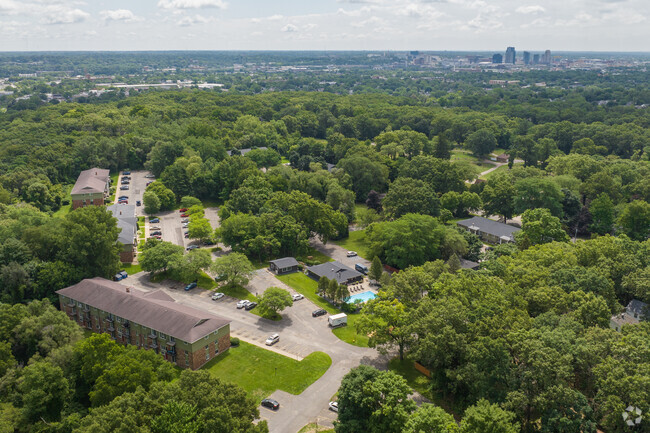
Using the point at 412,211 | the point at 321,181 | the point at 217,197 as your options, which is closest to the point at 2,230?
the point at 217,197

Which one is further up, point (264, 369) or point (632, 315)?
point (632, 315)

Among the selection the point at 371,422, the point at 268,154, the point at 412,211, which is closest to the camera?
the point at 371,422

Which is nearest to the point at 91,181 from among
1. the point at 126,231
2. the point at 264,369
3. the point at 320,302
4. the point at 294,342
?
the point at 126,231

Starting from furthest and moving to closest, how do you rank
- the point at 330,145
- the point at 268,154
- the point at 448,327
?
1. the point at 330,145
2. the point at 268,154
3. the point at 448,327

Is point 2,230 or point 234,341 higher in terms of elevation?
point 2,230

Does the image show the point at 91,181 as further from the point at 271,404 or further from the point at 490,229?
the point at 490,229

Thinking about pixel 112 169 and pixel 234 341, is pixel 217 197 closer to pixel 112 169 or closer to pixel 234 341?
pixel 112 169
